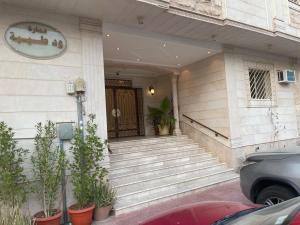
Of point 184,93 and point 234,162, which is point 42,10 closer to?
point 184,93

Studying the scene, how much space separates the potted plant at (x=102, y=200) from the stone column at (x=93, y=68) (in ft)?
3.59

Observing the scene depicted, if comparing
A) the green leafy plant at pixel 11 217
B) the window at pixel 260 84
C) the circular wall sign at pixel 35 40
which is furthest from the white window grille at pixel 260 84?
the green leafy plant at pixel 11 217

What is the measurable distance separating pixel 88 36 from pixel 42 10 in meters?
0.98

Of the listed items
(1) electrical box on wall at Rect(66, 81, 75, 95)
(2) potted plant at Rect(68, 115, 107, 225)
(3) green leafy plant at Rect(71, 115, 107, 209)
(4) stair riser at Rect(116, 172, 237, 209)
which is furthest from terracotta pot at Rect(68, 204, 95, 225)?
(1) electrical box on wall at Rect(66, 81, 75, 95)

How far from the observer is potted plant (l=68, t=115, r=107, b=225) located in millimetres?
4535

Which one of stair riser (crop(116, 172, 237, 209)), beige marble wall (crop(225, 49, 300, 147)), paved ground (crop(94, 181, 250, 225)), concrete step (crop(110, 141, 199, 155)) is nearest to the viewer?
paved ground (crop(94, 181, 250, 225))

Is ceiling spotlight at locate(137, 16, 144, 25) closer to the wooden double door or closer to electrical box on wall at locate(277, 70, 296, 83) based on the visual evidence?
the wooden double door

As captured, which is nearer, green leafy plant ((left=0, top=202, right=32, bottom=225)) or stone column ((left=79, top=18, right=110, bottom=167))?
green leafy plant ((left=0, top=202, right=32, bottom=225))

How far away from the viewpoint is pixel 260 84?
9.10 meters

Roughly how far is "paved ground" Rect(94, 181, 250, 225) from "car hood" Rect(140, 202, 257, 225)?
7.82ft

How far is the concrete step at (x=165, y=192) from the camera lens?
5.26m

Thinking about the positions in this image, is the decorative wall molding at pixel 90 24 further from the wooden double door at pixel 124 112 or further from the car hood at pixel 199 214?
the wooden double door at pixel 124 112

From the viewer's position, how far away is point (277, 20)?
25.0ft

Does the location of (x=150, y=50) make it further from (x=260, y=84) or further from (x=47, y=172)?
(x=47, y=172)
